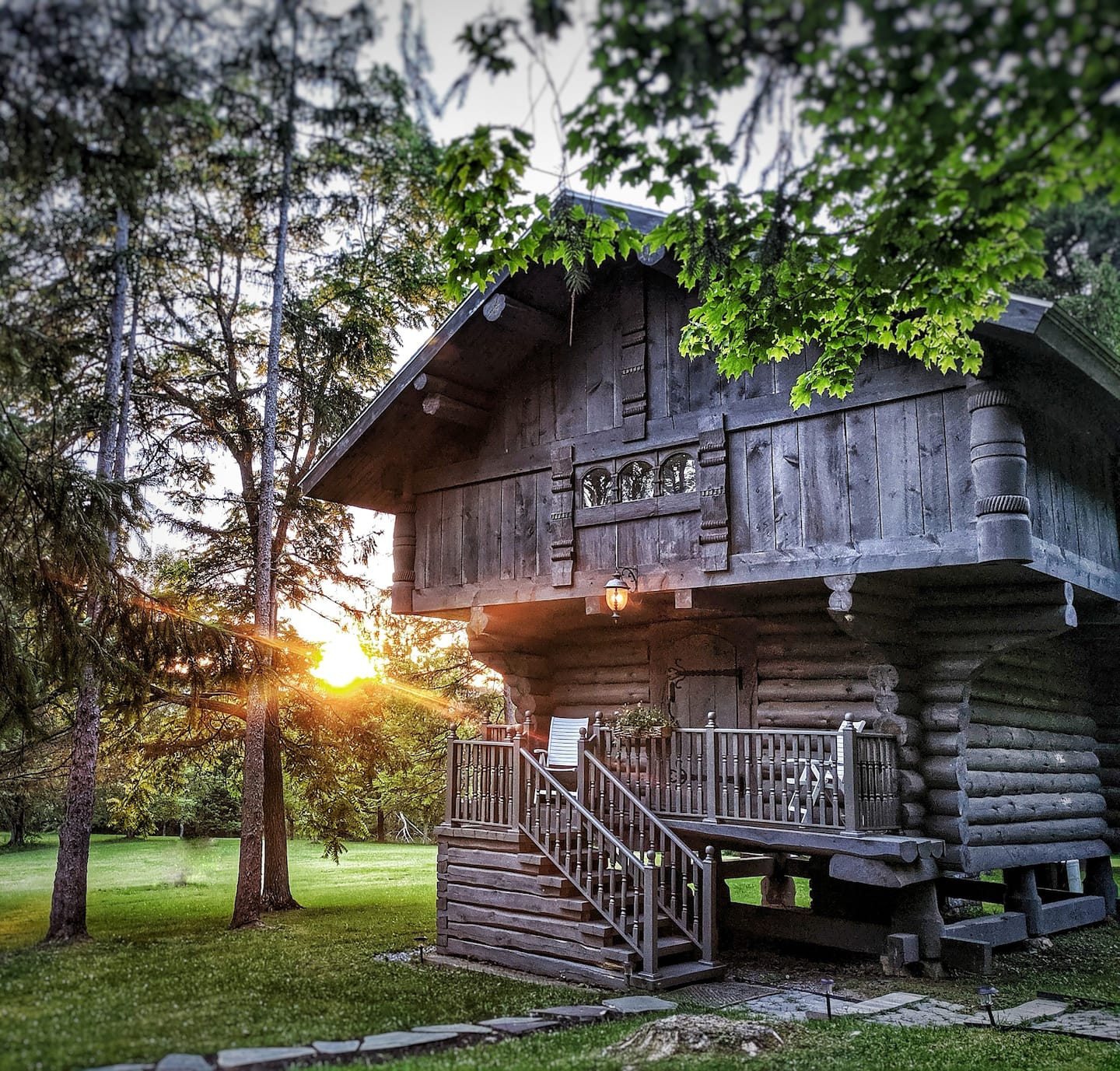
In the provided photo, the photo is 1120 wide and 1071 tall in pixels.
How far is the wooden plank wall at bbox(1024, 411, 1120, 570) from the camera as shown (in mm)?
11789

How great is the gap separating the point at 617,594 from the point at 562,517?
5.62 feet

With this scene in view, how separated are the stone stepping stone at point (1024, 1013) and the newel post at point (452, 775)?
251 inches

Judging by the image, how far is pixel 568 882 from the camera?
11672 millimetres

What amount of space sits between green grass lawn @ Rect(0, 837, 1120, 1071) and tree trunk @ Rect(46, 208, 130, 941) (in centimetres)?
65

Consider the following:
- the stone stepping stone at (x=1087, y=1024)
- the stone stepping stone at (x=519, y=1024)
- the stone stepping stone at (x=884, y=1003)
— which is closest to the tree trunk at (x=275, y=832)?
the stone stepping stone at (x=519, y=1024)

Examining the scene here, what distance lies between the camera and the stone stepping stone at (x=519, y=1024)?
8.47 metres

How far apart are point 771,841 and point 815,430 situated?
4.71 m

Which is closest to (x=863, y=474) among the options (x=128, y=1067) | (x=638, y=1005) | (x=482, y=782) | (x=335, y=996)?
(x=482, y=782)

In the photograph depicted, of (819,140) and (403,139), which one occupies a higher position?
(403,139)

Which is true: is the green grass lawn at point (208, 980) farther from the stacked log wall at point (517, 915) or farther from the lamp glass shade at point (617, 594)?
the lamp glass shade at point (617, 594)

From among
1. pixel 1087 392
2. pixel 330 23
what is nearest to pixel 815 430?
pixel 1087 392

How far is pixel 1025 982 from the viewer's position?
1130 cm

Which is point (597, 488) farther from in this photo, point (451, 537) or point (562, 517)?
point (451, 537)

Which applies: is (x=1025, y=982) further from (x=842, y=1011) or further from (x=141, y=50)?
(x=141, y=50)
